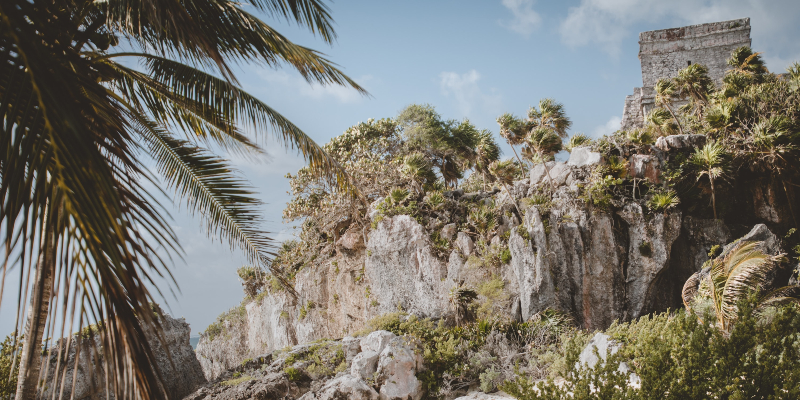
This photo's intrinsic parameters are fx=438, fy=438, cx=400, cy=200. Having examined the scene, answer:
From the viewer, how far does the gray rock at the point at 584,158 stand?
46.7 feet

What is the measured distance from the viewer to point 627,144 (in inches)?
583

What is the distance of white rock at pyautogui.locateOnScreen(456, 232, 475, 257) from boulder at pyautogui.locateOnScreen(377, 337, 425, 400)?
4.91 metres

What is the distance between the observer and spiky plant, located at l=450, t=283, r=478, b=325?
11.7 m

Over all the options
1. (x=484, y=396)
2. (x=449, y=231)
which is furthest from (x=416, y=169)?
(x=484, y=396)

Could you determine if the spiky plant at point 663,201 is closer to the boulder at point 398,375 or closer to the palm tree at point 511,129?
the palm tree at point 511,129

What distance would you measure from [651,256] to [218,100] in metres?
12.4

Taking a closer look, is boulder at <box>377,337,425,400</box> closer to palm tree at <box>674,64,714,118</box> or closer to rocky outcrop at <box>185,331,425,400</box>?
rocky outcrop at <box>185,331,425,400</box>

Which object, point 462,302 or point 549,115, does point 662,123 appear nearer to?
point 549,115

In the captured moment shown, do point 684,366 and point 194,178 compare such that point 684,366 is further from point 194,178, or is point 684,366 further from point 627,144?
point 627,144

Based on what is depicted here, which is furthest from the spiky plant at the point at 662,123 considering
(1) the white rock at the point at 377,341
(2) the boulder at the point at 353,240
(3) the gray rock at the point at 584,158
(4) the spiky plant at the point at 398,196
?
(1) the white rock at the point at 377,341

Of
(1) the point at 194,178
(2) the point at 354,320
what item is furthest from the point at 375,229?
(1) the point at 194,178

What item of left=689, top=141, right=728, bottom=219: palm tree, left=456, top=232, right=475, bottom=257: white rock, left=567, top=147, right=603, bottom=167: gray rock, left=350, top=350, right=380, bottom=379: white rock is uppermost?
left=567, top=147, right=603, bottom=167: gray rock

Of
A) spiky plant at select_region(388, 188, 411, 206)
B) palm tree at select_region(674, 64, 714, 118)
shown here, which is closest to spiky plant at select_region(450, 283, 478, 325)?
spiky plant at select_region(388, 188, 411, 206)

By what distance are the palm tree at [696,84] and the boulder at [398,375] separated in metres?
16.1
